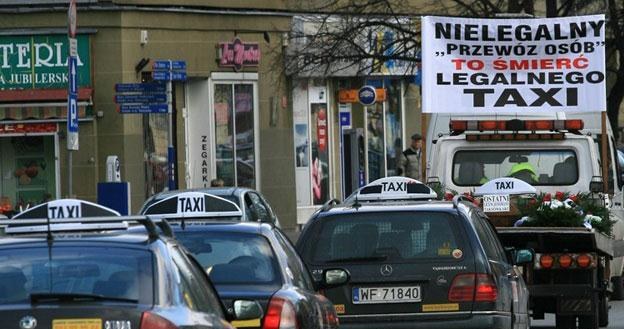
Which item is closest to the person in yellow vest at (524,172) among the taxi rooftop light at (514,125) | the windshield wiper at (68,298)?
the taxi rooftop light at (514,125)

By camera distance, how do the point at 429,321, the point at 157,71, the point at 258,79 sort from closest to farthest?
the point at 429,321
the point at 157,71
the point at 258,79

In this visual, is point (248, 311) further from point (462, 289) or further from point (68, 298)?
point (462, 289)

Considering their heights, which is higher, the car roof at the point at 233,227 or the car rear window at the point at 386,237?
the car roof at the point at 233,227

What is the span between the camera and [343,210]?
12.4 metres

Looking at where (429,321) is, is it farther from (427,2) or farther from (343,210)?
(427,2)

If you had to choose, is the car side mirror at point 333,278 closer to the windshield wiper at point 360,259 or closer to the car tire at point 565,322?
the windshield wiper at point 360,259

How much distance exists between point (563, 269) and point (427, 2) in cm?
2326

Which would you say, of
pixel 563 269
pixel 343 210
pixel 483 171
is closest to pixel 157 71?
pixel 483 171

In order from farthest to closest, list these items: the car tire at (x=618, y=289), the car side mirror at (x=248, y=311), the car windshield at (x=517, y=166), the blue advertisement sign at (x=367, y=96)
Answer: the blue advertisement sign at (x=367, y=96), the car tire at (x=618, y=289), the car windshield at (x=517, y=166), the car side mirror at (x=248, y=311)

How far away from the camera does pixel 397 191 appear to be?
1405 cm

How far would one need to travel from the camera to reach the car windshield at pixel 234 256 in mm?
10258

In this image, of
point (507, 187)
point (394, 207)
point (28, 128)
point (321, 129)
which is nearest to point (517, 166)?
point (507, 187)

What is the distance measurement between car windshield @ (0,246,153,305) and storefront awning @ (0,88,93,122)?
2486 centimetres

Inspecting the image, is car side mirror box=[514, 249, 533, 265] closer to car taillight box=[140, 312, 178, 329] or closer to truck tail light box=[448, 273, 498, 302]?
truck tail light box=[448, 273, 498, 302]
